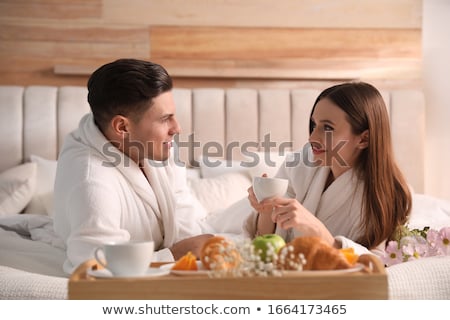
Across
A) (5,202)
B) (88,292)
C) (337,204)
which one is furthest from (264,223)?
(5,202)

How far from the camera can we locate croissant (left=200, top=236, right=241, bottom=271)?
1048mm

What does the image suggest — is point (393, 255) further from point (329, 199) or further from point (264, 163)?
point (264, 163)

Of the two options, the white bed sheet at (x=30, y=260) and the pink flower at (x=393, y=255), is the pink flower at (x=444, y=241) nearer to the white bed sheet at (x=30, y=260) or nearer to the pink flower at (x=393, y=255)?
the pink flower at (x=393, y=255)

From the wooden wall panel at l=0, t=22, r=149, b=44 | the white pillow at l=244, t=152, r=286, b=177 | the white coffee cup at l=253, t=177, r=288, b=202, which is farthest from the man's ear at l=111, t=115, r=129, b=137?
the wooden wall panel at l=0, t=22, r=149, b=44

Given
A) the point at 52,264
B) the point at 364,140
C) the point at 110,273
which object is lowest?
the point at 52,264

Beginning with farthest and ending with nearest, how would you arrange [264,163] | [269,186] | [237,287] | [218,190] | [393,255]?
1. [264,163]
2. [218,190]
3. [393,255]
4. [269,186]
5. [237,287]

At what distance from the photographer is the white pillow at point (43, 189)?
9.15ft

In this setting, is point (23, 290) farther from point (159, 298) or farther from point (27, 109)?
point (27, 109)

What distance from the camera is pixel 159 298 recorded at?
1027 millimetres

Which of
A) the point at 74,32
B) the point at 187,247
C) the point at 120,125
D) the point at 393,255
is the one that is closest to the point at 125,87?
the point at 120,125

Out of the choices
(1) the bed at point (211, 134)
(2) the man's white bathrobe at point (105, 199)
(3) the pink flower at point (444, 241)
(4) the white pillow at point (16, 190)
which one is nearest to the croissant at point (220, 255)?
(2) the man's white bathrobe at point (105, 199)

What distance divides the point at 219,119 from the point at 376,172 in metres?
1.67

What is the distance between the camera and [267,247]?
1.11 m

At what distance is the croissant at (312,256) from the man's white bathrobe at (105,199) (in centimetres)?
64
